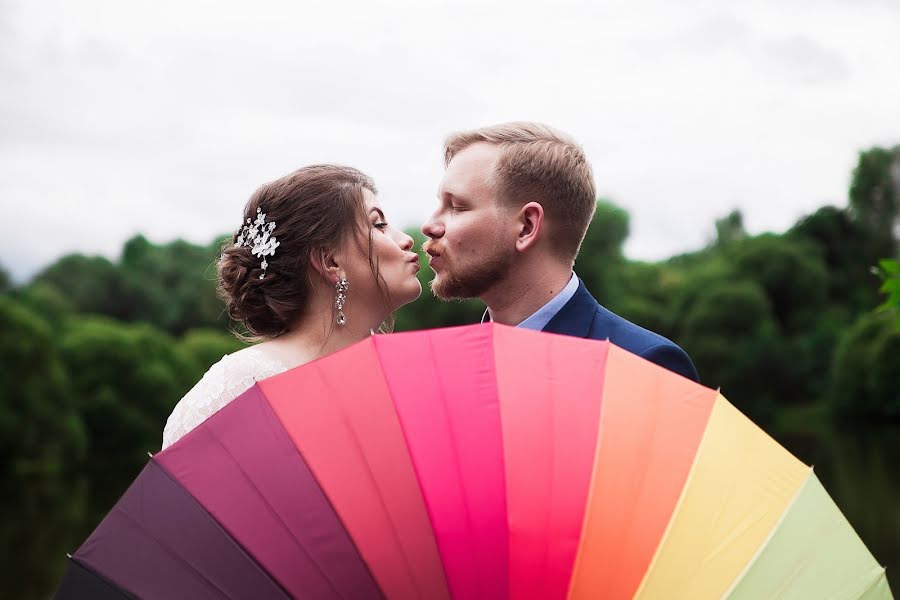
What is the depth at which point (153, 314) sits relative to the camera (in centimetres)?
8881

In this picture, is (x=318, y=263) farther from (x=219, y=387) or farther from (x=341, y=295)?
(x=219, y=387)

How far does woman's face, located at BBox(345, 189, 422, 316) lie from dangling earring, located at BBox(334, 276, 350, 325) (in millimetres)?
28

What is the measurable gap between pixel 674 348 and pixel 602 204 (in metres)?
69.4

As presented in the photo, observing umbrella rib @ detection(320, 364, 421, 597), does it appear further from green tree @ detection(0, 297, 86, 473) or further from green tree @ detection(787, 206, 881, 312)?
green tree @ detection(787, 206, 881, 312)

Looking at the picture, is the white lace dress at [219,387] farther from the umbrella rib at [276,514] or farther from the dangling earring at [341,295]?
the umbrella rib at [276,514]

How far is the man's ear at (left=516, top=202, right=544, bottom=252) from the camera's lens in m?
5.16

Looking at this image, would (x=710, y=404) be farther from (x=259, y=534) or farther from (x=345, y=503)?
(x=259, y=534)

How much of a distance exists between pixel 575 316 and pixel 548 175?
0.68 m

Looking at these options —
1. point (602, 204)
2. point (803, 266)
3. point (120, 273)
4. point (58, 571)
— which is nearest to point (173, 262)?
point (120, 273)

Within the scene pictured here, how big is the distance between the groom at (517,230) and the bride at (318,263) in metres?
0.24

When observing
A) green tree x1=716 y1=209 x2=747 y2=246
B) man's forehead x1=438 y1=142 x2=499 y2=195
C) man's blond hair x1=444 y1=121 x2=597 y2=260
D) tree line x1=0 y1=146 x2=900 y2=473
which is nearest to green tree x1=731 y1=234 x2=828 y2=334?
tree line x1=0 y1=146 x2=900 y2=473

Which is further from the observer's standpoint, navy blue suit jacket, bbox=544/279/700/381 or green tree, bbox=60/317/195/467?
green tree, bbox=60/317/195/467

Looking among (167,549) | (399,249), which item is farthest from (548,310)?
(167,549)


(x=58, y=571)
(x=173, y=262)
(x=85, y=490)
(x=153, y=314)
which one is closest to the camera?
(x=58, y=571)
